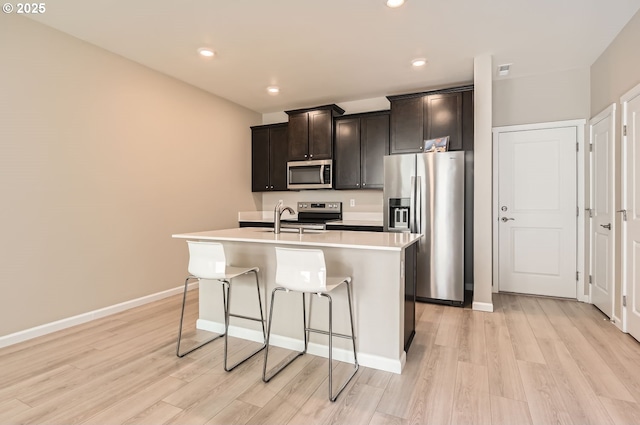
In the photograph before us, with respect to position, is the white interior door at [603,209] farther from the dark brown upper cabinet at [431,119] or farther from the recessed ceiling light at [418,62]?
the recessed ceiling light at [418,62]

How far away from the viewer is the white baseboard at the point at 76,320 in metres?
2.63

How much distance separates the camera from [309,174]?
4848 millimetres

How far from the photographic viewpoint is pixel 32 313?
2.75m

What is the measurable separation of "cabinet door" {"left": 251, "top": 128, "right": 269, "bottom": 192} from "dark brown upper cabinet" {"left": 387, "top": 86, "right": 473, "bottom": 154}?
2.10m

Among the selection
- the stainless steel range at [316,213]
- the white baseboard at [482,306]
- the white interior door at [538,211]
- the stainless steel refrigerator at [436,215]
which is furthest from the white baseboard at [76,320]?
the white interior door at [538,211]

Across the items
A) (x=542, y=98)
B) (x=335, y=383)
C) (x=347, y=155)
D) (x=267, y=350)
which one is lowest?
(x=335, y=383)

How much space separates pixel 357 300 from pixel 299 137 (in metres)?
3.15

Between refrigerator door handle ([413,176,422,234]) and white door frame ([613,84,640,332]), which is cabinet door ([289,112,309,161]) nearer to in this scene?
refrigerator door handle ([413,176,422,234])

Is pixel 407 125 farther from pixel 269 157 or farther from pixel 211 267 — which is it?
pixel 211 267

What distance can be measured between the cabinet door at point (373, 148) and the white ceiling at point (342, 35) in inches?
22.7

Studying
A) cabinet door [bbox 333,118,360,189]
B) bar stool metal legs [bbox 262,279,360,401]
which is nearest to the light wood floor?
bar stool metal legs [bbox 262,279,360,401]

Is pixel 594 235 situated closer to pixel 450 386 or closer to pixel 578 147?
pixel 578 147

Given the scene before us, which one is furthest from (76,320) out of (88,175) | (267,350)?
(267,350)

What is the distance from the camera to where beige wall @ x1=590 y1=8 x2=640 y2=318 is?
267 cm
